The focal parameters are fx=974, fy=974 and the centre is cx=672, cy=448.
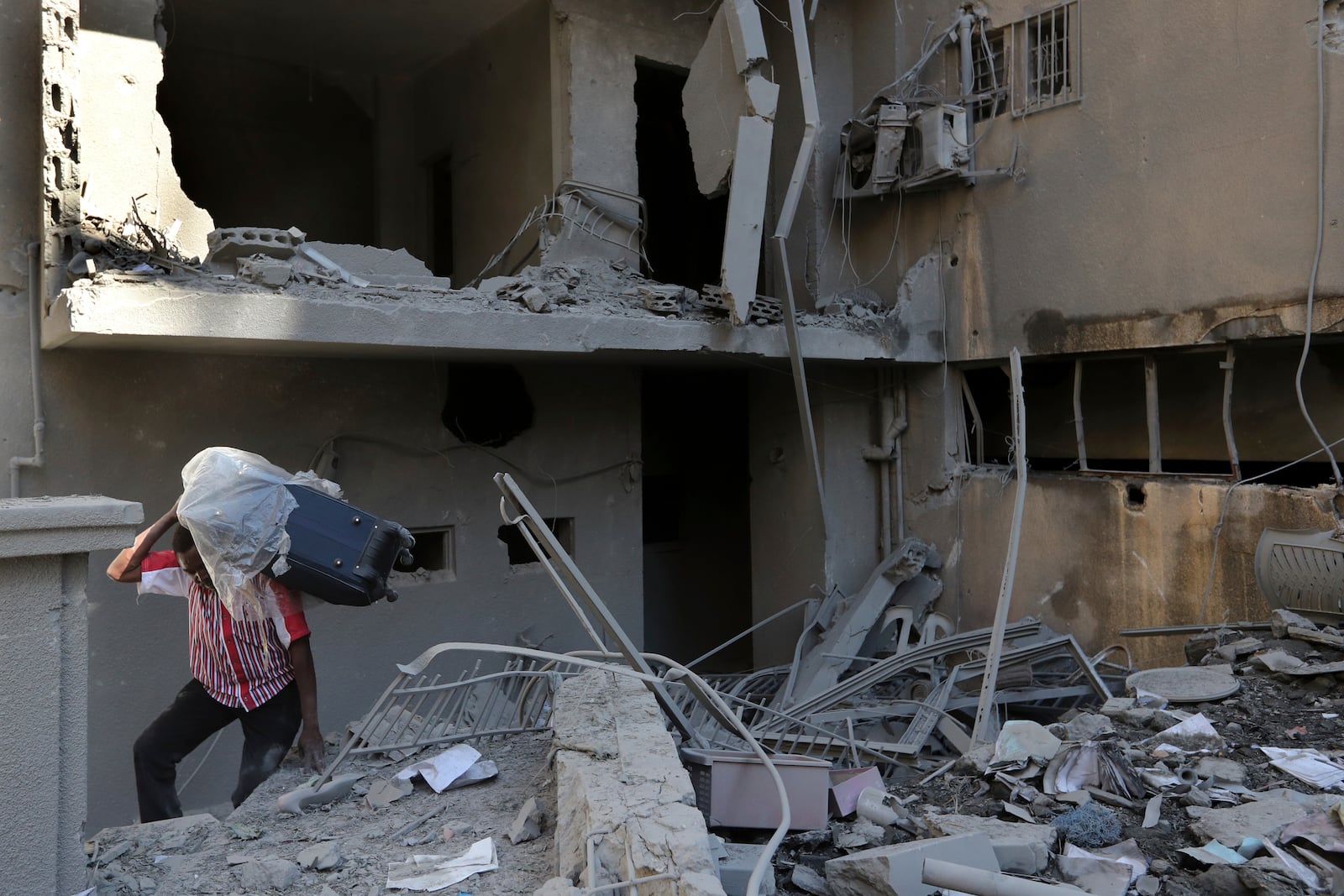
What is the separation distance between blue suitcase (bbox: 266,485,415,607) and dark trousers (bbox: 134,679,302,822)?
0.56m

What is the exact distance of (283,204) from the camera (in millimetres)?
10609

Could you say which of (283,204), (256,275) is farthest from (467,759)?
(283,204)

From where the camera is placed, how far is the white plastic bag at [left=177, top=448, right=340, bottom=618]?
150 inches

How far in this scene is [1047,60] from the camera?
7.32 meters

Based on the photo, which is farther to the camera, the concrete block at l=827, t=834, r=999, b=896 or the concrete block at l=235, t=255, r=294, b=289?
the concrete block at l=235, t=255, r=294, b=289

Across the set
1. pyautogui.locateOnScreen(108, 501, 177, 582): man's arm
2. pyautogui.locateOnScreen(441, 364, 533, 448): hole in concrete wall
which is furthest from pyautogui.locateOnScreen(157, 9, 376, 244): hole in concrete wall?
pyautogui.locateOnScreen(108, 501, 177, 582): man's arm

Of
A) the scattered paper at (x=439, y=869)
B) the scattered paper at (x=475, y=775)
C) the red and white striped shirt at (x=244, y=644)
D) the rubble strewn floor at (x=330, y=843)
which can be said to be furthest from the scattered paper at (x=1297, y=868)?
the red and white striped shirt at (x=244, y=644)

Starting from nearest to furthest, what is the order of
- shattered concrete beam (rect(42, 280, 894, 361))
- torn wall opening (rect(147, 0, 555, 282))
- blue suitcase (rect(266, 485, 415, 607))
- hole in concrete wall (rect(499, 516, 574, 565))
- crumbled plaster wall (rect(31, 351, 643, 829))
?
1. blue suitcase (rect(266, 485, 415, 607))
2. shattered concrete beam (rect(42, 280, 894, 361))
3. crumbled plaster wall (rect(31, 351, 643, 829))
4. hole in concrete wall (rect(499, 516, 574, 565))
5. torn wall opening (rect(147, 0, 555, 282))

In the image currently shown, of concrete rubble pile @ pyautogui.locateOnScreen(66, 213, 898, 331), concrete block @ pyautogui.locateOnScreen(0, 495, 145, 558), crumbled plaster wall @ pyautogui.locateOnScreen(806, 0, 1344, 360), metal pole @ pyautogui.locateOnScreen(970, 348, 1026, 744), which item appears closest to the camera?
concrete block @ pyautogui.locateOnScreen(0, 495, 145, 558)

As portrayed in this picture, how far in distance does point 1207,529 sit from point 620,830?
5.16 meters

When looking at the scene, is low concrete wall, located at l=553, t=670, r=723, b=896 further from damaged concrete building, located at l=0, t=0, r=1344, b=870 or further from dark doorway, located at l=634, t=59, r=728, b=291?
dark doorway, located at l=634, t=59, r=728, b=291

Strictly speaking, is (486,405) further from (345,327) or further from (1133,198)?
(1133,198)

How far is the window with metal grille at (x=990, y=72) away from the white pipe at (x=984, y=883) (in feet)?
21.6

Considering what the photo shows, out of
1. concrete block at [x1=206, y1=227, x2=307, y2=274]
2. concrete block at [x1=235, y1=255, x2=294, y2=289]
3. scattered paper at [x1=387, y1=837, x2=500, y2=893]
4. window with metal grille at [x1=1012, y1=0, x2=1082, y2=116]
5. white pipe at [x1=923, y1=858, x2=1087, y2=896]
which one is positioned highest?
window with metal grille at [x1=1012, y1=0, x2=1082, y2=116]
